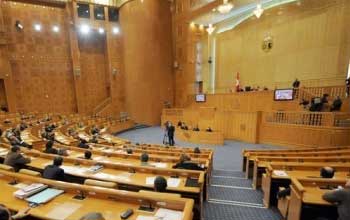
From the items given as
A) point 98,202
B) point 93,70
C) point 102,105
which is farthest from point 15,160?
point 93,70

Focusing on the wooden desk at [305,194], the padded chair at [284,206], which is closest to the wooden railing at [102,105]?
the padded chair at [284,206]

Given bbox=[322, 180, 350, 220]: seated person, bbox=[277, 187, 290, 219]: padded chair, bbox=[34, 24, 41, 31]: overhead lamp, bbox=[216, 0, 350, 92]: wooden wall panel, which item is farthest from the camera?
bbox=[34, 24, 41, 31]: overhead lamp

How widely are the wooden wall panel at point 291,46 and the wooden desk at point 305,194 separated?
9.21 m

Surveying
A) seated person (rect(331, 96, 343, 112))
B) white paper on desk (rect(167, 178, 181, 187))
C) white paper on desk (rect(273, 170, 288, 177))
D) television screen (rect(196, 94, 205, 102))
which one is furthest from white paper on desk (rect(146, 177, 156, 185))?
television screen (rect(196, 94, 205, 102))

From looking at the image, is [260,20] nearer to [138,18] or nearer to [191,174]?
[138,18]

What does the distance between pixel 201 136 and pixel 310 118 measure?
14.6 feet

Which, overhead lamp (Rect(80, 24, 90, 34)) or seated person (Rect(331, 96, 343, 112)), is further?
overhead lamp (Rect(80, 24, 90, 34))

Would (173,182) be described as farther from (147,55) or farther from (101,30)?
(101,30)

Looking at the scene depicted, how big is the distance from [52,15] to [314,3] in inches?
619

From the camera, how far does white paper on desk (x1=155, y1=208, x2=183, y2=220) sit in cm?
190

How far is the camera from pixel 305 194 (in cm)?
257

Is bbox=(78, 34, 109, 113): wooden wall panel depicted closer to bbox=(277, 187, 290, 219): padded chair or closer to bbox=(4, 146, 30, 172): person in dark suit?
bbox=(4, 146, 30, 172): person in dark suit

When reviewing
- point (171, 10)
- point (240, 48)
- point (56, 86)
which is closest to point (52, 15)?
point (56, 86)

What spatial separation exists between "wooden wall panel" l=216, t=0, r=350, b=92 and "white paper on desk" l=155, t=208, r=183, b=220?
11110mm
